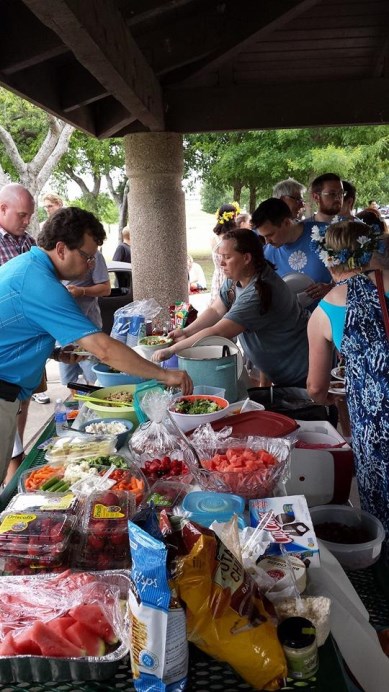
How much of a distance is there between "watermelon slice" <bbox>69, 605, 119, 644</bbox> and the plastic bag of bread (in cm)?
23

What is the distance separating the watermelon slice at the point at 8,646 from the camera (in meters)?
1.20

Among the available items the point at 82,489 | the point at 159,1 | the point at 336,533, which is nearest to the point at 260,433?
the point at 336,533

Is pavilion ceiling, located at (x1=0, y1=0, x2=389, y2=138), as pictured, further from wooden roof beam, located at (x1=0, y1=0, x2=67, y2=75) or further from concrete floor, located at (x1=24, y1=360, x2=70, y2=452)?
concrete floor, located at (x1=24, y1=360, x2=70, y2=452)

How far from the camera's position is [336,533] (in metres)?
1.83

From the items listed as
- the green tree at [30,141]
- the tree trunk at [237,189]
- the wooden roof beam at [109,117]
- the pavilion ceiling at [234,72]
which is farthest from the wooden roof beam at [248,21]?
the tree trunk at [237,189]

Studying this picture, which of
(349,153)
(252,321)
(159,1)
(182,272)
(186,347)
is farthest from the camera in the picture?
(349,153)

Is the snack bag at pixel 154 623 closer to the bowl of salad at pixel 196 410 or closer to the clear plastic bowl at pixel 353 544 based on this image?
the clear plastic bowl at pixel 353 544

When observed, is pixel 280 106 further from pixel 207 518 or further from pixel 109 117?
pixel 207 518

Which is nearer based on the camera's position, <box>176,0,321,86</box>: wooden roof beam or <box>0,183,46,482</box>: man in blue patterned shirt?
<box>176,0,321,86</box>: wooden roof beam

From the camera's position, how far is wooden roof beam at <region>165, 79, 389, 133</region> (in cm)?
520

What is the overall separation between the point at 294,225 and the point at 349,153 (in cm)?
1250

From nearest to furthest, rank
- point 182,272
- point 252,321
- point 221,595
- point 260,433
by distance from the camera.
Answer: point 221,595 → point 260,433 → point 252,321 → point 182,272

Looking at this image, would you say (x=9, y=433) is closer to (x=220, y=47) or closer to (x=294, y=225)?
(x=294, y=225)

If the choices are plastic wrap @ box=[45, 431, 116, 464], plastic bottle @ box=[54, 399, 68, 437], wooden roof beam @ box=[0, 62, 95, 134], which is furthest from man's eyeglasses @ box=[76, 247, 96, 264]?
wooden roof beam @ box=[0, 62, 95, 134]
